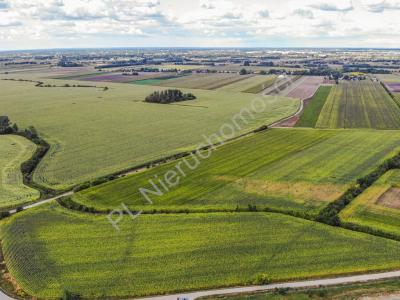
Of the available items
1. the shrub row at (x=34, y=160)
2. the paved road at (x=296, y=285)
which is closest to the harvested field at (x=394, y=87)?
the shrub row at (x=34, y=160)

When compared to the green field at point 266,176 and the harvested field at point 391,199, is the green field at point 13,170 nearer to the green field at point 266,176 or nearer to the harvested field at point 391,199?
the green field at point 266,176

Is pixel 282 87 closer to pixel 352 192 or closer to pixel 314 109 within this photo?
pixel 314 109

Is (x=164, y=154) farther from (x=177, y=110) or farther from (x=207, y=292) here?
(x=177, y=110)

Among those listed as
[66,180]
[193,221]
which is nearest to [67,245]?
[193,221]

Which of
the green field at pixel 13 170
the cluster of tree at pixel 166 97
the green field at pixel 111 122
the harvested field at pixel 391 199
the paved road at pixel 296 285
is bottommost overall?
the paved road at pixel 296 285

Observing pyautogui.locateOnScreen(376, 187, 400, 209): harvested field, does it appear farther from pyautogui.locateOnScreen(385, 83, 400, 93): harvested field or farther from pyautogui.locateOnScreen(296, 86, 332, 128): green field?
pyautogui.locateOnScreen(385, 83, 400, 93): harvested field

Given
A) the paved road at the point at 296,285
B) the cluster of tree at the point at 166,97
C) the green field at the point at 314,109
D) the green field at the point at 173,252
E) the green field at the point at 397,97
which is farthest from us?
the cluster of tree at the point at 166,97
